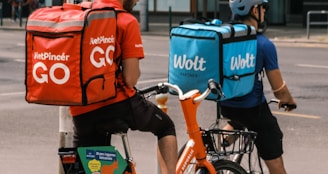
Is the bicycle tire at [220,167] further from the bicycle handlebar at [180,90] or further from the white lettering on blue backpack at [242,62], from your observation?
the white lettering on blue backpack at [242,62]

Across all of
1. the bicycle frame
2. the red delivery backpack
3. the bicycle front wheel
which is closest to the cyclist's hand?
the bicycle front wheel

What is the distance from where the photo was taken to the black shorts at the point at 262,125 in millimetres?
5926

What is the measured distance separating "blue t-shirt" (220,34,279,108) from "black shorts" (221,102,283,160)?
5 centimetres

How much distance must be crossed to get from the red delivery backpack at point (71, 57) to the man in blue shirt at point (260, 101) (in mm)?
1389

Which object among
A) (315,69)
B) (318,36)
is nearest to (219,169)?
(315,69)

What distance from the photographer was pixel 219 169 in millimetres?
5582

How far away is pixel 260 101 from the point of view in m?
5.93

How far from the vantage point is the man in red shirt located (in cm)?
488

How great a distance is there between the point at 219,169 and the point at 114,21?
135 centimetres

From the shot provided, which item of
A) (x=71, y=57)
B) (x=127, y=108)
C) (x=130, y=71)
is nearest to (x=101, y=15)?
(x=71, y=57)

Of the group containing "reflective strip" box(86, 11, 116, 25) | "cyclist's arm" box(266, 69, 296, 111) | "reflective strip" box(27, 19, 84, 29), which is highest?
"reflective strip" box(86, 11, 116, 25)

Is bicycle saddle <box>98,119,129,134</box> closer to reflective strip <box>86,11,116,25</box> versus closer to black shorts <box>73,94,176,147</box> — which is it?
black shorts <box>73,94,176,147</box>

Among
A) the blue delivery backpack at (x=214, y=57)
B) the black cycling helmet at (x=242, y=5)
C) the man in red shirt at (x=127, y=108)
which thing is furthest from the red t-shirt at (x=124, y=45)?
the black cycling helmet at (x=242, y=5)

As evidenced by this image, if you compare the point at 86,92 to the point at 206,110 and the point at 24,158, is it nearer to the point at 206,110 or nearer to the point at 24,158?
the point at 24,158
